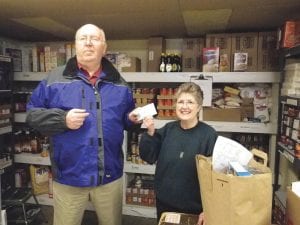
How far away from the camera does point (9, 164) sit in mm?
2797

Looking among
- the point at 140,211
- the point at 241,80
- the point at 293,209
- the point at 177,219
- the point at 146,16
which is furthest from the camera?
the point at 140,211

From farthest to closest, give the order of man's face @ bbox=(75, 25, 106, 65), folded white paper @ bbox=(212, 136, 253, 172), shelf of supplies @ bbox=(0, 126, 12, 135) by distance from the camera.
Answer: shelf of supplies @ bbox=(0, 126, 12, 135) < man's face @ bbox=(75, 25, 106, 65) < folded white paper @ bbox=(212, 136, 253, 172)

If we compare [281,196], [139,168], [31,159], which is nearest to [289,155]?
[281,196]

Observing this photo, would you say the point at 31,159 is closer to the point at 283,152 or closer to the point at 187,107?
the point at 187,107

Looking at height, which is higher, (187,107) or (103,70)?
(103,70)

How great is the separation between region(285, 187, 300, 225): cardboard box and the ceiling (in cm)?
122

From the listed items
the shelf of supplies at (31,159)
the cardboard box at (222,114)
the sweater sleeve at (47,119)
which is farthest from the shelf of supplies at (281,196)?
the shelf of supplies at (31,159)

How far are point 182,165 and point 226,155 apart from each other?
1.30 feet

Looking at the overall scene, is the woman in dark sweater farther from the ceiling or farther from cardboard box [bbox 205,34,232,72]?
cardboard box [bbox 205,34,232,72]

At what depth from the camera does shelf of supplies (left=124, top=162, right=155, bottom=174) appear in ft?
8.68

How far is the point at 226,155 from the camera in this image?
1.05m

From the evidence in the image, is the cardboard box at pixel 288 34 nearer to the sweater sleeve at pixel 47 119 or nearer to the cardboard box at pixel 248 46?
the cardboard box at pixel 248 46

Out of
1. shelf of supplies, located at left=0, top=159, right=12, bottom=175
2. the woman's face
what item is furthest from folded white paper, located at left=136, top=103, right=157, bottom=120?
shelf of supplies, located at left=0, top=159, right=12, bottom=175

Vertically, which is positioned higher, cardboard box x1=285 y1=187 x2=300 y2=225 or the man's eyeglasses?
the man's eyeglasses
